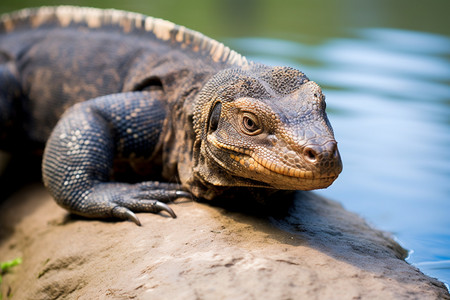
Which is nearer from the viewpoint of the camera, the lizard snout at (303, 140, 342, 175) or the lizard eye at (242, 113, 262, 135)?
the lizard snout at (303, 140, 342, 175)

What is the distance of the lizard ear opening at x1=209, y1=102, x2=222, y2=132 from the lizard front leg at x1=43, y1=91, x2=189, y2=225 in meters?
0.90

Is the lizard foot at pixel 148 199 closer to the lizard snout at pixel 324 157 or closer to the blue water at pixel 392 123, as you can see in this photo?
the lizard snout at pixel 324 157

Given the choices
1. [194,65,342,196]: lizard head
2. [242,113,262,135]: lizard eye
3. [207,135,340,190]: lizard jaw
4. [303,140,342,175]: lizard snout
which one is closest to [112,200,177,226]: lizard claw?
[194,65,342,196]: lizard head

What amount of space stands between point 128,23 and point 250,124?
3489mm

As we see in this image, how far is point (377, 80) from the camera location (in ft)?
40.8

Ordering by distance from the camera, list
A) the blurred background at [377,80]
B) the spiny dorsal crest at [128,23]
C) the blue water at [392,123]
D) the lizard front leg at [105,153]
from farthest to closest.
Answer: the blurred background at [377,80] → the blue water at [392,123] → the spiny dorsal crest at [128,23] → the lizard front leg at [105,153]

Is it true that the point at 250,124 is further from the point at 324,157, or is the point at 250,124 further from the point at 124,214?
the point at 124,214

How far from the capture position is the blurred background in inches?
290

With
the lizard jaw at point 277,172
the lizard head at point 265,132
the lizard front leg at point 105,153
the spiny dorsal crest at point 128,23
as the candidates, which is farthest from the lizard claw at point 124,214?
the spiny dorsal crest at point 128,23

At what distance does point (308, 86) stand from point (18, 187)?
5121 mm

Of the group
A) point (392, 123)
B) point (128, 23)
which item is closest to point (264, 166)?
point (128, 23)

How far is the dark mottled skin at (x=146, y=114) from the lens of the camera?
15.2 ft

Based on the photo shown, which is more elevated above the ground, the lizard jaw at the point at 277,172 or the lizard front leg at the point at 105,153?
the lizard jaw at the point at 277,172

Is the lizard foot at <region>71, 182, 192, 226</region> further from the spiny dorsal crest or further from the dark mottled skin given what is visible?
the spiny dorsal crest
